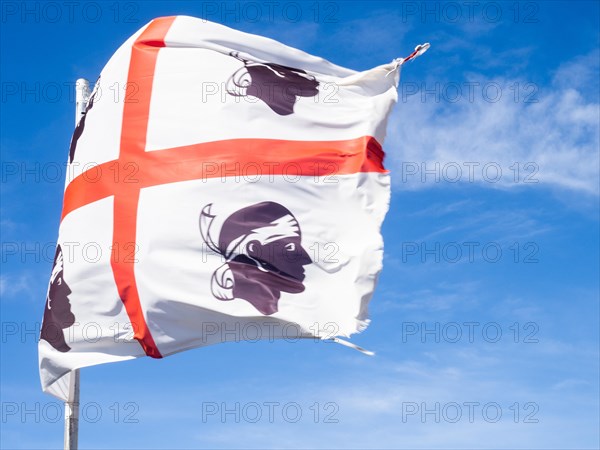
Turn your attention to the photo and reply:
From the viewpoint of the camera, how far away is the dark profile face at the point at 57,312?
14766 millimetres

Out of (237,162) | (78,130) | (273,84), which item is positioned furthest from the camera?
(78,130)

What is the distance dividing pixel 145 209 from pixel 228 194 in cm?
123

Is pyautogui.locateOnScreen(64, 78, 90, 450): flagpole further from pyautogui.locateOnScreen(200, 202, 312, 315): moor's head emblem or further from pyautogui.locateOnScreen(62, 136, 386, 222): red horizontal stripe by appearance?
pyautogui.locateOnScreen(62, 136, 386, 222): red horizontal stripe

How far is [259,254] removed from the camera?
1438cm

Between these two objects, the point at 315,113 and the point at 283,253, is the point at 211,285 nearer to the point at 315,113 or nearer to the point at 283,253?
the point at 283,253

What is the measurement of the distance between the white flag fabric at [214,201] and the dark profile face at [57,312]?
3cm

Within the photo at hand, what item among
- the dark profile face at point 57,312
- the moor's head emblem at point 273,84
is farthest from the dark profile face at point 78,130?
the moor's head emblem at point 273,84

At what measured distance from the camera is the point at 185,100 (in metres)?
15.5

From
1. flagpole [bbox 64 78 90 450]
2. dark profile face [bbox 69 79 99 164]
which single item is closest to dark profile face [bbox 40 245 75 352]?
flagpole [bbox 64 78 90 450]

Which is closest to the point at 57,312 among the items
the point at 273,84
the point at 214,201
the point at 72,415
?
the point at 72,415

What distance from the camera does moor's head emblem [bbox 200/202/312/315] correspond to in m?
14.1

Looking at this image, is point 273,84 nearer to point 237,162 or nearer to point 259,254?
point 237,162

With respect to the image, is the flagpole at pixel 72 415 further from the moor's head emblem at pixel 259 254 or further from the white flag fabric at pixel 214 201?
the moor's head emblem at pixel 259 254

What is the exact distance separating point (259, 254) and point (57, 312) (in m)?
3.19
